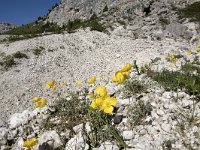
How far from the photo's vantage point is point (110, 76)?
12.1 metres

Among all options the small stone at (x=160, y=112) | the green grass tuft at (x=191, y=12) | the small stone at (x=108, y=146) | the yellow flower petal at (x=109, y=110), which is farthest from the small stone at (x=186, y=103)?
the green grass tuft at (x=191, y=12)

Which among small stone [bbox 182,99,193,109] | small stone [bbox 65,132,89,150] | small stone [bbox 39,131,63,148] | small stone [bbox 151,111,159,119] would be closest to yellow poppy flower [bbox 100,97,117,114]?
small stone [bbox 65,132,89,150]

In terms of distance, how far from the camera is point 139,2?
27750 millimetres

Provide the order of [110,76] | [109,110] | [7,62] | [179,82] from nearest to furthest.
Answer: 1. [109,110]
2. [179,82]
3. [110,76]
4. [7,62]

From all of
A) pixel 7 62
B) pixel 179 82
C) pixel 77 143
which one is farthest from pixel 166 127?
pixel 7 62

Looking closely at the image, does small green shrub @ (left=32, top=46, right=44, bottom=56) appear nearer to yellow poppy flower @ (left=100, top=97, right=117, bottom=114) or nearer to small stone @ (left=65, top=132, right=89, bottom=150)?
small stone @ (left=65, top=132, right=89, bottom=150)

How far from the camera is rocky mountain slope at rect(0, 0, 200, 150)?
4.41 m

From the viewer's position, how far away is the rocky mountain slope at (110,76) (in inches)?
173

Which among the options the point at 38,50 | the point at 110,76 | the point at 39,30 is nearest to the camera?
the point at 110,76

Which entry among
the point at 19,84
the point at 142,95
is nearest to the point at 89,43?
the point at 19,84

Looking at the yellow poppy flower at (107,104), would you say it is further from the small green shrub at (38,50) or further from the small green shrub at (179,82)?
the small green shrub at (38,50)

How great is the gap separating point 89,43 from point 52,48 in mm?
2487

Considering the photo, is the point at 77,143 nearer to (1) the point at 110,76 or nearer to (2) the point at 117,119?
(2) the point at 117,119

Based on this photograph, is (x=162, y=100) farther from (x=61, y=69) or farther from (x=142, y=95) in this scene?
(x=61, y=69)
